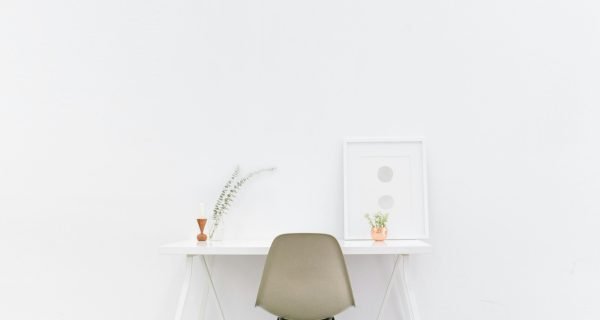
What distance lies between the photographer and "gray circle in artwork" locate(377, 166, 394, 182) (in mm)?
2549

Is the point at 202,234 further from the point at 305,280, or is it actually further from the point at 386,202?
the point at 386,202

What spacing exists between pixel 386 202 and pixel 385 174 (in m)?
0.15

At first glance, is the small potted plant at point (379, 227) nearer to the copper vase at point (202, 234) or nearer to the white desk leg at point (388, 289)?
the white desk leg at point (388, 289)

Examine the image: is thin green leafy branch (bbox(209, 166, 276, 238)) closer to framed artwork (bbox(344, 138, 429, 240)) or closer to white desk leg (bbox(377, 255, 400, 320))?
framed artwork (bbox(344, 138, 429, 240))

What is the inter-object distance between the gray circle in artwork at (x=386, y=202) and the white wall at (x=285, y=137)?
0.24 meters

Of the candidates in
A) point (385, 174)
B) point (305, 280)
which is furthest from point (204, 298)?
point (385, 174)

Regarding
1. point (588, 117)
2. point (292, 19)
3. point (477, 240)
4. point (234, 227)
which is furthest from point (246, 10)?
point (588, 117)

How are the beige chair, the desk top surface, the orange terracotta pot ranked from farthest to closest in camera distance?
1. the orange terracotta pot
2. the desk top surface
3. the beige chair

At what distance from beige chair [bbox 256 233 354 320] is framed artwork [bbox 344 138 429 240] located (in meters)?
0.46

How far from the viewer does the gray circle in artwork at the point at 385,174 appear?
255cm

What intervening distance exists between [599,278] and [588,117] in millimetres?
868

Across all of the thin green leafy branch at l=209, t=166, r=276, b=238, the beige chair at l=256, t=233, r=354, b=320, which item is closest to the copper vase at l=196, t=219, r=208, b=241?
the thin green leafy branch at l=209, t=166, r=276, b=238

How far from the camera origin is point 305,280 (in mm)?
2045

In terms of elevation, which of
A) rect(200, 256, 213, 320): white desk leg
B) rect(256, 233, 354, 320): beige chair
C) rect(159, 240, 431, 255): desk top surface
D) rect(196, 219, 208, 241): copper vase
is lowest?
rect(200, 256, 213, 320): white desk leg
